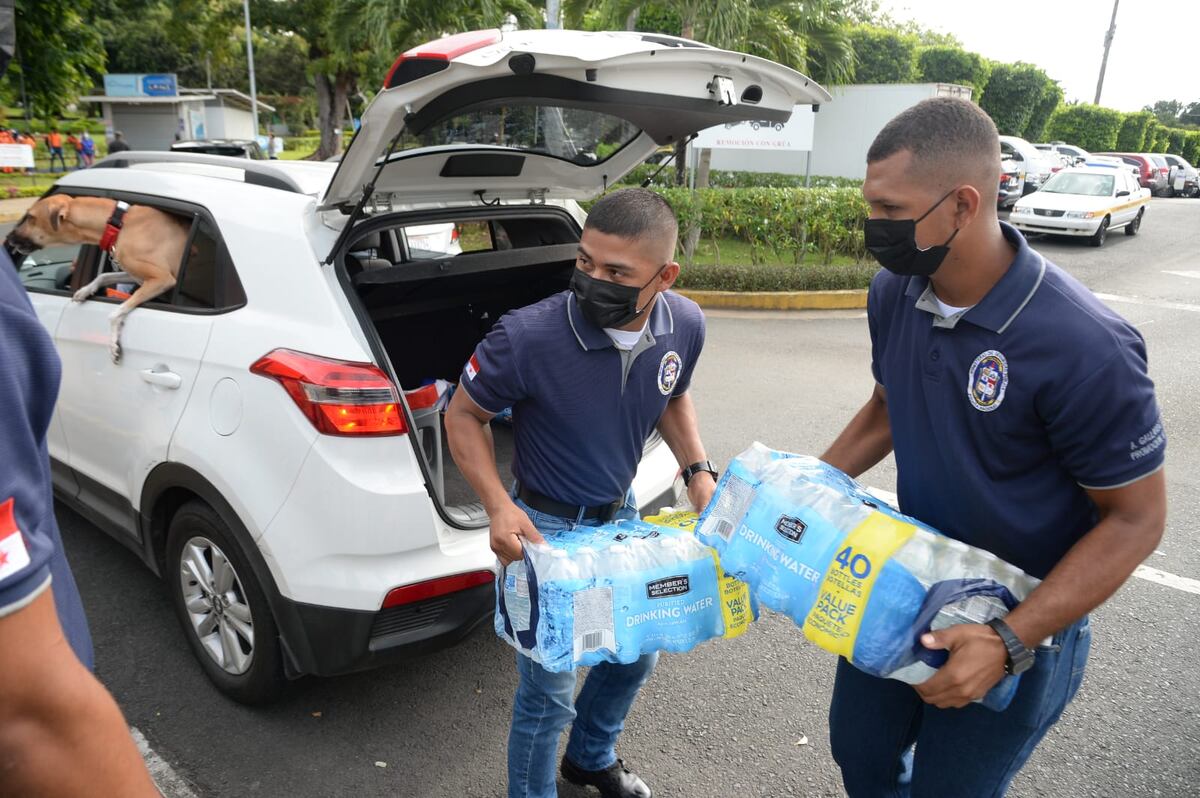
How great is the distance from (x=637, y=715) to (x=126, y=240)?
261 cm

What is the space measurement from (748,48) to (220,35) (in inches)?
919

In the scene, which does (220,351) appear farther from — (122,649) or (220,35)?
(220,35)

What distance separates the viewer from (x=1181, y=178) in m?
32.0

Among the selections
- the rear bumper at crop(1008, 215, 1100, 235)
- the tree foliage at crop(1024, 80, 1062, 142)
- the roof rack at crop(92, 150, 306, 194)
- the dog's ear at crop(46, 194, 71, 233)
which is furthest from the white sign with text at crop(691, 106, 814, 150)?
the tree foliage at crop(1024, 80, 1062, 142)

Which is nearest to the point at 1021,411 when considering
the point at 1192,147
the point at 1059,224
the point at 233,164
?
the point at 233,164

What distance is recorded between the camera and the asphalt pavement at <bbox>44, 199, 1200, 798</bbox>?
257 cm

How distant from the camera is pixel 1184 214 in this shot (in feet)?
72.6

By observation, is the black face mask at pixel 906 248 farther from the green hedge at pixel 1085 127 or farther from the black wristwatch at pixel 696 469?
the green hedge at pixel 1085 127

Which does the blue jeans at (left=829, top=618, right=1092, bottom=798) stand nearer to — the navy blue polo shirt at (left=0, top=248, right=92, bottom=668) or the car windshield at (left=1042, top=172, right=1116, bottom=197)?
the navy blue polo shirt at (left=0, top=248, right=92, bottom=668)

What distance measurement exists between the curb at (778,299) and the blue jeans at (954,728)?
7.98 meters

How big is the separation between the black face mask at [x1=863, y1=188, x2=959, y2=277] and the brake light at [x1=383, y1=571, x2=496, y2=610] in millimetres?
1508

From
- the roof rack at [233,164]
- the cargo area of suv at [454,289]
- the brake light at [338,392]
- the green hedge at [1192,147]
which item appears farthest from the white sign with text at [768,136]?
the green hedge at [1192,147]

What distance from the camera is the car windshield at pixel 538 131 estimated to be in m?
2.56

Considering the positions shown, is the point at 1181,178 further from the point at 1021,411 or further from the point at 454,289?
the point at 1021,411
